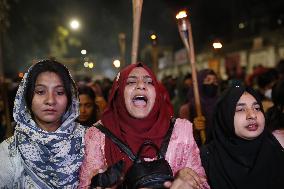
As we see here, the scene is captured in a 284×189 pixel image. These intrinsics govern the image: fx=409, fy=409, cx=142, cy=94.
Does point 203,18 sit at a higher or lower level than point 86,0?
lower

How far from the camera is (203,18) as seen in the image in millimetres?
30375

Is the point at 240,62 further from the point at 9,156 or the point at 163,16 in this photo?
the point at 9,156

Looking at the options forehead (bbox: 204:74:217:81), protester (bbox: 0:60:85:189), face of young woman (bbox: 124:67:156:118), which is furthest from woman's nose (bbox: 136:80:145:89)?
forehead (bbox: 204:74:217:81)

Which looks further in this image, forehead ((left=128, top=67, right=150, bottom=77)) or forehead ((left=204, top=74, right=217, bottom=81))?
forehead ((left=204, top=74, right=217, bottom=81))

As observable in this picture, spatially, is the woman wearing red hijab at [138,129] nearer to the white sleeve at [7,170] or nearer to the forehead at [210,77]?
the white sleeve at [7,170]

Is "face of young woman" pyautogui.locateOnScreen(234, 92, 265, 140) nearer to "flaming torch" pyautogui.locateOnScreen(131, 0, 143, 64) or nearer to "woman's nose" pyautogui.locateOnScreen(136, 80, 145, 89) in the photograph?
"woman's nose" pyautogui.locateOnScreen(136, 80, 145, 89)

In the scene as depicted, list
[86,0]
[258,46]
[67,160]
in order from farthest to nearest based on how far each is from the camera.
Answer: [86,0]
[258,46]
[67,160]

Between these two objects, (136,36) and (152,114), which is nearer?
(152,114)

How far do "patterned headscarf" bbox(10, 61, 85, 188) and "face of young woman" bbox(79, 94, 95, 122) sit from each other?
1793mm

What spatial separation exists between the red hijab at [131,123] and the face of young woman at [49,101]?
0.37 m

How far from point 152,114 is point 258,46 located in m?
17.3

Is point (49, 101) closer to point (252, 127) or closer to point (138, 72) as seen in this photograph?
point (138, 72)

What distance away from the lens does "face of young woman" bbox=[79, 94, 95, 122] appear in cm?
500

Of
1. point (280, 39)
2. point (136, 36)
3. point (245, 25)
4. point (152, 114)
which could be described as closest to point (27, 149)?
point (152, 114)
